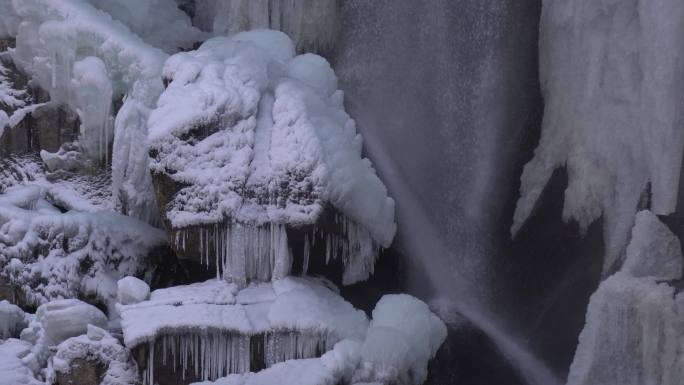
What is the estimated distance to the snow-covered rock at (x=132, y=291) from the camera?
7.25 meters

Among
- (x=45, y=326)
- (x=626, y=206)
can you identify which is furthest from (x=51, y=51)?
(x=626, y=206)

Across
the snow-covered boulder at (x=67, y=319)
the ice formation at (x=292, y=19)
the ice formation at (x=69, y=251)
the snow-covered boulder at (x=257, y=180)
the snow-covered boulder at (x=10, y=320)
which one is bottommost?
the snow-covered boulder at (x=10, y=320)

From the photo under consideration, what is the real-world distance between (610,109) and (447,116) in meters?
2.46

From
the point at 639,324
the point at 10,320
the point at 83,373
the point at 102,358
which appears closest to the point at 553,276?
the point at 639,324

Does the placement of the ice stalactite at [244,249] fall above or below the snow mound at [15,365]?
above

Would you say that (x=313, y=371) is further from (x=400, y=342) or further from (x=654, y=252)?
(x=654, y=252)

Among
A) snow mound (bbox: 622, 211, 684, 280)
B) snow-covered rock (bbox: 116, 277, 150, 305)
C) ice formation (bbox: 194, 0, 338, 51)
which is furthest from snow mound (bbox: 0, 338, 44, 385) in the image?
Result: snow mound (bbox: 622, 211, 684, 280)

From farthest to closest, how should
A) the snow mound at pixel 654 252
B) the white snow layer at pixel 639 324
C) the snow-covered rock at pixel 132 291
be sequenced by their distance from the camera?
the snow-covered rock at pixel 132 291 < the snow mound at pixel 654 252 < the white snow layer at pixel 639 324

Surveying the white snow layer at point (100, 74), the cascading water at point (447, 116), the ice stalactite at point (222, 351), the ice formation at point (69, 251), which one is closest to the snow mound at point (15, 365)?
the ice formation at point (69, 251)

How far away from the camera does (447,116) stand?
9.86 m

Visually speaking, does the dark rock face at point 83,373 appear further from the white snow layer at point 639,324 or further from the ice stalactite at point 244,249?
the white snow layer at point 639,324

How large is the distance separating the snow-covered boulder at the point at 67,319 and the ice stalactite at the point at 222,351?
0.81 metres

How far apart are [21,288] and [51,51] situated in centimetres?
240

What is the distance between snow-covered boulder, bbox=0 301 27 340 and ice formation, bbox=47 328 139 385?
1.10 meters
